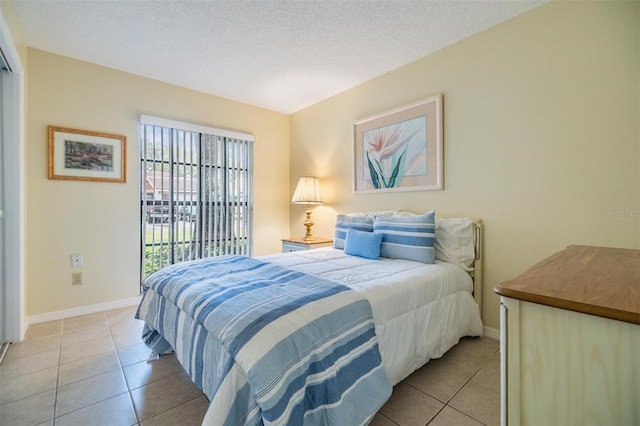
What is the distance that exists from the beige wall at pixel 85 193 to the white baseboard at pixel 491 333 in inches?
133

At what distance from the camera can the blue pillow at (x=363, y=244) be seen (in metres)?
2.31

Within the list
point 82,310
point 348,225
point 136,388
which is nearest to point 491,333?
point 348,225

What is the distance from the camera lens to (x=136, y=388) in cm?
160

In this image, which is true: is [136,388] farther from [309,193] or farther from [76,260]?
[309,193]

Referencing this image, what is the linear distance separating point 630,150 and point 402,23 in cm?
168

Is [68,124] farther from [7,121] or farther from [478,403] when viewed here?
[478,403]

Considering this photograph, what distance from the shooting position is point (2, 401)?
1.46 m

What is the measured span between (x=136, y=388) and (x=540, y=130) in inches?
120

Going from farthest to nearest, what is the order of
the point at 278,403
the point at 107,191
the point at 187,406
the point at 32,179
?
the point at 107,191
the point at 32,179
the point at 187,406
the point at 278,403

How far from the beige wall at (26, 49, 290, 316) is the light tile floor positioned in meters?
0.66

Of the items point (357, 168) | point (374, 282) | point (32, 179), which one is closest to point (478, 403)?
point (374, 282)

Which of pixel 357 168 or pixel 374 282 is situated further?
pixel 357 168

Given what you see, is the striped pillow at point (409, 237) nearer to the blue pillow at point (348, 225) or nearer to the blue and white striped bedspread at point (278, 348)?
the blue pillow at point (348, 225)

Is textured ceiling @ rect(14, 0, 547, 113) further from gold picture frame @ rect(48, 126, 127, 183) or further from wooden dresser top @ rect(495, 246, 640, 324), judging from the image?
wooden dresser top @ rect(495, 246, 640, 324)
